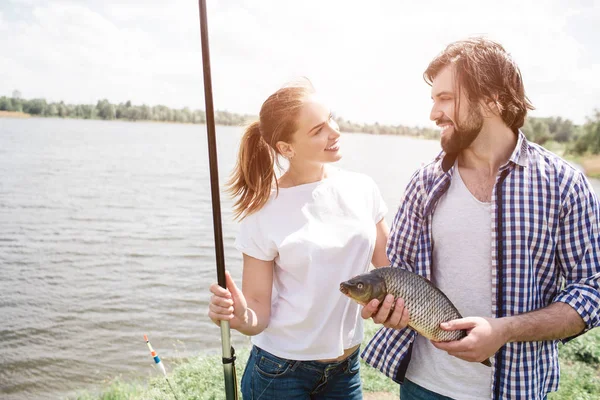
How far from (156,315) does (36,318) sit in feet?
10.0

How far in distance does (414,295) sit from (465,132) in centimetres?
70

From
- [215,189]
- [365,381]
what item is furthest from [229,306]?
[365,381]

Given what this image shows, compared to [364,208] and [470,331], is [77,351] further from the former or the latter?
[470,331]

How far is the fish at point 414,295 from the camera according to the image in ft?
6.95

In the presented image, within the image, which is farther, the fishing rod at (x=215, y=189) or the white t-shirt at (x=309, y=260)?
the white t-shirt at (x=309, y=260)

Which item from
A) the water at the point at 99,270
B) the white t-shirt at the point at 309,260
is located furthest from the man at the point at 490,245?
the water at the point at 99,270

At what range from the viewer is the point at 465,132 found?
2.27 metres

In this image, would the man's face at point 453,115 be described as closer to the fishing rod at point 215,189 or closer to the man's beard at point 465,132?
the man's beard at point 465,132

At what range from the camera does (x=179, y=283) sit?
15.9m

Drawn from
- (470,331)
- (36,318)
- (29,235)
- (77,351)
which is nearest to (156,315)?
(77,351)

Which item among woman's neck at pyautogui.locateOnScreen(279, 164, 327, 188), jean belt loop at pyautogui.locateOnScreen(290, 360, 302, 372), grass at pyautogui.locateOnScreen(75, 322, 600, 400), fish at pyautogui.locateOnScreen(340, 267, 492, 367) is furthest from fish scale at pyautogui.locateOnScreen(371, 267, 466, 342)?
grass at pyautogui.locateOnScreen(75, 322, 600, 400)

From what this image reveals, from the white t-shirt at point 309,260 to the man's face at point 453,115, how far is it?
63cm

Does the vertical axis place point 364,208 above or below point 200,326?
above

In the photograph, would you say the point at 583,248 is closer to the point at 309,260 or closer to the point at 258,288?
the point at 309,260
